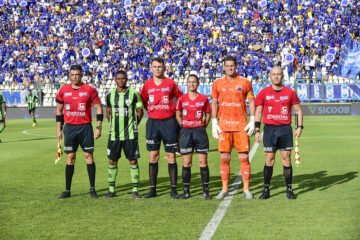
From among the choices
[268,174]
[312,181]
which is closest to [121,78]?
[268,174]

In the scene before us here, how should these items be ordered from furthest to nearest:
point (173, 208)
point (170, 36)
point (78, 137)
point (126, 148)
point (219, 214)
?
point (170, 36), point (78, 137), point (126, 148), point (173, 208), point (219, 214)

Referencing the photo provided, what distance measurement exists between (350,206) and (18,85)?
3568cm

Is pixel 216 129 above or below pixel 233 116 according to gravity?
below

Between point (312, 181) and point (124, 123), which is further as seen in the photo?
point (312, 181)

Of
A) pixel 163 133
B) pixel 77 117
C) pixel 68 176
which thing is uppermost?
pixel 77 117

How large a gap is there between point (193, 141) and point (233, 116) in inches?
29.7

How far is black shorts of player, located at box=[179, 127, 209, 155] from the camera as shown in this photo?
10227mm

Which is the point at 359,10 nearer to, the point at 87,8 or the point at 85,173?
the point at 87,8

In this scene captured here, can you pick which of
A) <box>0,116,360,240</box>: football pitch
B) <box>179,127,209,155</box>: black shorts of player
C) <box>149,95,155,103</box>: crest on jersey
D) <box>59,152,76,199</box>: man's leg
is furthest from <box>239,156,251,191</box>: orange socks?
<box>59,152,76,199</box>: man's leg

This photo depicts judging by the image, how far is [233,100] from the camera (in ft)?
33.0

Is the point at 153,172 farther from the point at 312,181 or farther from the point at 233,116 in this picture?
the point at 312,181

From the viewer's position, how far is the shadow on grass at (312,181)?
11094 millimetres

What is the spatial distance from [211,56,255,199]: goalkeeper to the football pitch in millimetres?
705

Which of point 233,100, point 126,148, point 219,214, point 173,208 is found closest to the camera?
point 219,214
